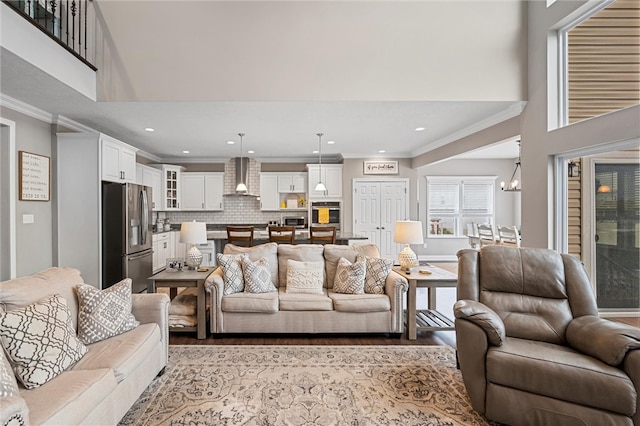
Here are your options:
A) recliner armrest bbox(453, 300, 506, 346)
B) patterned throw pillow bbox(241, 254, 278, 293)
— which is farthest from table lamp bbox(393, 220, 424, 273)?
patterned throw pillow bbox(241, 254, 278, 293)

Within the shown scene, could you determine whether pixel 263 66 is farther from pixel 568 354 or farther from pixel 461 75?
pixel 568 354

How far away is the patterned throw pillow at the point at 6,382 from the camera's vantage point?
138cm

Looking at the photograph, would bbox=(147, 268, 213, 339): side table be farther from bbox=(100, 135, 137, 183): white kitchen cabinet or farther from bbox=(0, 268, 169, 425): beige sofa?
bbox=(100, 135, 137, 183): white kitchen cabinet

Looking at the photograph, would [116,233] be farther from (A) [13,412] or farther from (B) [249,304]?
(A) [13,412]

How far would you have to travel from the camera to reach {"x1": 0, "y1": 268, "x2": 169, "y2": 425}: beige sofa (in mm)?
1415

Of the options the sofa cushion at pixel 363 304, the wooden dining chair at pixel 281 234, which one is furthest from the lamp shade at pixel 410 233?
the wooden dining chair at pixel 281 234

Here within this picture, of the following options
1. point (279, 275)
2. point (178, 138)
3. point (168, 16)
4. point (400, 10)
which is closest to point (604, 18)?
point (400, 10)

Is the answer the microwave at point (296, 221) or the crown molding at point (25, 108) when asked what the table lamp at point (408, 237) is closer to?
the microwave at point (296, 221)

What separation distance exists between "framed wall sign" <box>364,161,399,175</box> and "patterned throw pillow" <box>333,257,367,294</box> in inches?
159

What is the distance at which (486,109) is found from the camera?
4109mm

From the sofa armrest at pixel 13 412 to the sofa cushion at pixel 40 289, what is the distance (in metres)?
0.79

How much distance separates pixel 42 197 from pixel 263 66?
132 inches

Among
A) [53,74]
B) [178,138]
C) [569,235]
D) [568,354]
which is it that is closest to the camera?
[568,354]

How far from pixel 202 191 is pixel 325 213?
3.00 meters
